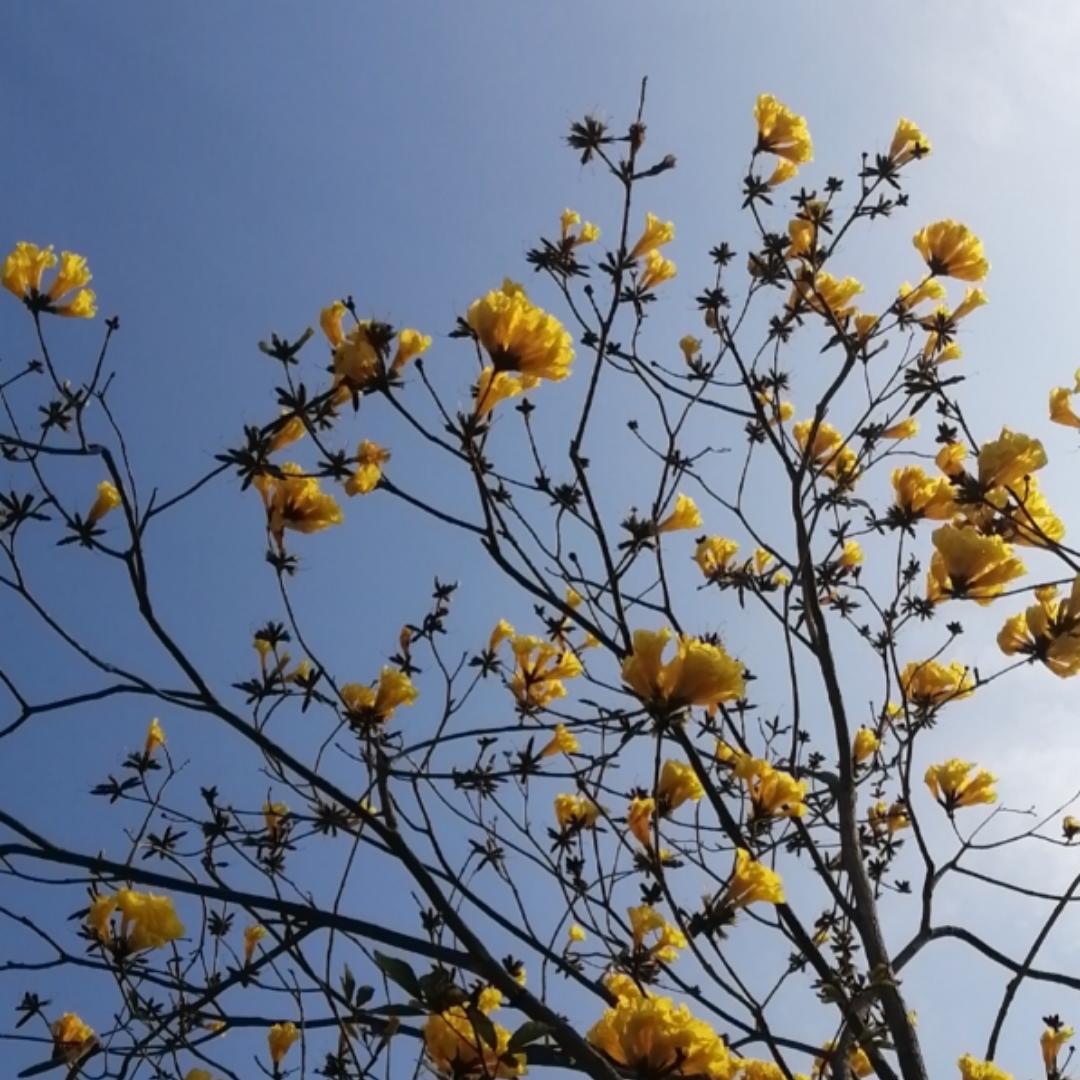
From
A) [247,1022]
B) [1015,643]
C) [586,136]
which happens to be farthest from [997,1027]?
[586,136]

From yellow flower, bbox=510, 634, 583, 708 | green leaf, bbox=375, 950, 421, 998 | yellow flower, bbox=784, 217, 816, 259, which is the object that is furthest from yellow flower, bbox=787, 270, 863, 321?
green leaf, bbox=375, 950, 421, 998

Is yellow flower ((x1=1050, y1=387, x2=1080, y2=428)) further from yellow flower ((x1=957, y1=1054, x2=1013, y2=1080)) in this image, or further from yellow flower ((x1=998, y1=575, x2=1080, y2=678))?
yellow flower ((x1=957, y1=1054, x2=1013, y2=1080))

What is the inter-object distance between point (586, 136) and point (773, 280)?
1138 millimetres

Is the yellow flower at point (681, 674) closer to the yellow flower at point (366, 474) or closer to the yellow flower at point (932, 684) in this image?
the yellow flower at point (366, 474)

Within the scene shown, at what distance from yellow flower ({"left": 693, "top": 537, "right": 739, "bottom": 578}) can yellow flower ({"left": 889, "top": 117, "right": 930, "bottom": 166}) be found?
1.91 meters

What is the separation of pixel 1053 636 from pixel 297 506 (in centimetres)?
243

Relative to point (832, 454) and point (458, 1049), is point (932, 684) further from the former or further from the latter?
point (458, 1049)

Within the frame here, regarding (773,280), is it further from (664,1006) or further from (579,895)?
(664,1006)

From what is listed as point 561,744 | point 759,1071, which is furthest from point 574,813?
point 759,1071

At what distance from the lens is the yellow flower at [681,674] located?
8.65ft

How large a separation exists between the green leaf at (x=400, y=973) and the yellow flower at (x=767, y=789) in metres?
1.94

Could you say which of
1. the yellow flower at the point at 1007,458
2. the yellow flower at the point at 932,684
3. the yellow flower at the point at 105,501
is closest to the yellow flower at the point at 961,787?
the yellow flower at the point at 932,684

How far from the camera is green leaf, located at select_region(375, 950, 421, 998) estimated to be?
5.96 feet

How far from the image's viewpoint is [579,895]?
374 cm
